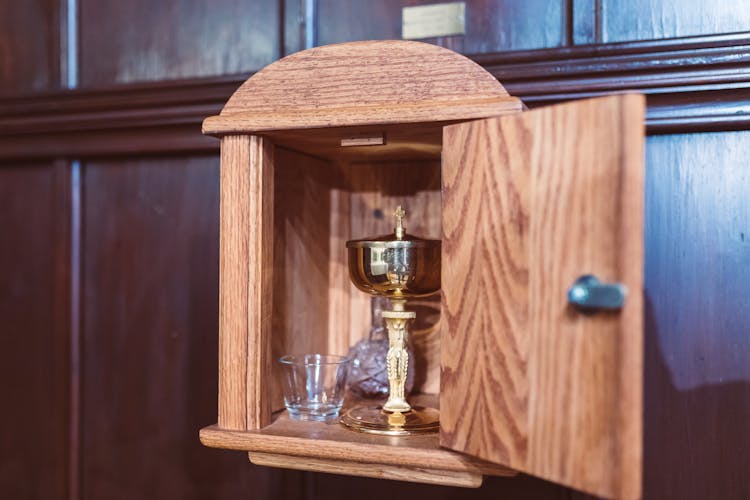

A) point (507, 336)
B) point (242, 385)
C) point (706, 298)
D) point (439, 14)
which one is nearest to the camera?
point (507, 336)

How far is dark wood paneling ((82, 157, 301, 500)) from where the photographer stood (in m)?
1.20

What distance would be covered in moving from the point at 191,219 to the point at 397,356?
0.48 m

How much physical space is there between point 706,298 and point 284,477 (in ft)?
2.12

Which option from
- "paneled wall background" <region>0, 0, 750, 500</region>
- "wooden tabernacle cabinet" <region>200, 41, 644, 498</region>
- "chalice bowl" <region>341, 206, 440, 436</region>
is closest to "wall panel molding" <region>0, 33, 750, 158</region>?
"paneled wall background" <region>0, 0, 750, 500</region>

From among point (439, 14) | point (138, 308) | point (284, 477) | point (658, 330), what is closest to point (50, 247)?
point (138, 308)

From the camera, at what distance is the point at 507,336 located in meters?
0.70

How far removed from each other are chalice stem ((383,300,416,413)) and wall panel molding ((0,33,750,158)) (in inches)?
13.9

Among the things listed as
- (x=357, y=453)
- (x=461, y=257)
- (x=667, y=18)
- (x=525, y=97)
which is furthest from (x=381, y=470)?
(x=667, y=18)

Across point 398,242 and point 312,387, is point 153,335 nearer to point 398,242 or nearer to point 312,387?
point 312,387

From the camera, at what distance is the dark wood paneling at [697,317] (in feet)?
3.13

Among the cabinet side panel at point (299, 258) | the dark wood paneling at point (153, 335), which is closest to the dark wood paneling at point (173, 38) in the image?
the dark wood paneling at point (153, 335)

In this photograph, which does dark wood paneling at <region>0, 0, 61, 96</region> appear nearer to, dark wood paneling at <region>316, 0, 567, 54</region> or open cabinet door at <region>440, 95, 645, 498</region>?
dark wood paneling at <region>316, 0, 567, 54</region>

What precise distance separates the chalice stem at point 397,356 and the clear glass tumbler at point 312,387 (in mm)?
62

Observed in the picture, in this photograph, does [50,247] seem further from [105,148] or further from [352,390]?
[352,390]
